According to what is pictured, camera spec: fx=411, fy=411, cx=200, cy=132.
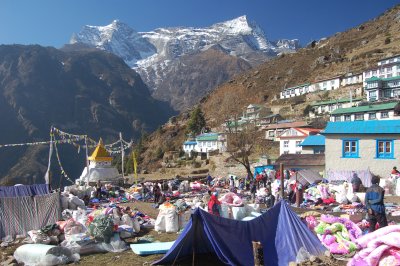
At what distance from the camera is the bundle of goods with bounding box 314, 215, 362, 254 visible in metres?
11.6

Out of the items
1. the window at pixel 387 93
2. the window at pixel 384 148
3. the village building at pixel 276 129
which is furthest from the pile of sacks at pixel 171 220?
the window at pixel 387 93

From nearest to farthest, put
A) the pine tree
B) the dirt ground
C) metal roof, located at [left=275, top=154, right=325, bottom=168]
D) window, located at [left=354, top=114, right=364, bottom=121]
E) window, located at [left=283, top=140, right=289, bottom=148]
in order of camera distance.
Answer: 1. the dirt ground
2. metal roof, located at [left=275, top=154, right=325, bottom=168]
3. window, located at [left=283, top=140, right=289, bottom=148]
4. window, located at [left=354, top=114, right=364, bottom=121]
5. the pine tree

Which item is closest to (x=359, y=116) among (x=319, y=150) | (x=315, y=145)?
(x=319, y=150)

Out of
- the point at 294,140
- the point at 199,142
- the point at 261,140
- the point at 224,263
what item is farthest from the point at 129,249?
the point at 199,142

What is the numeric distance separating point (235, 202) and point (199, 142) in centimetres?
6309

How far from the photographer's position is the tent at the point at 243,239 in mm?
10586

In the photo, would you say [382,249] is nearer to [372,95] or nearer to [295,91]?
[372,95]

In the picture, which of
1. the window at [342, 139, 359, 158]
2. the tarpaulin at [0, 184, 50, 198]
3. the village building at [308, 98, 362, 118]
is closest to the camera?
the tarpaulin at [0, 184, 50, 198]

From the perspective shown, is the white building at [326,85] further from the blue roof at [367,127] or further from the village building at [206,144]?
the blue roof at [367,127]

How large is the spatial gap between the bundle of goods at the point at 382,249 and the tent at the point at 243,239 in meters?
2.51

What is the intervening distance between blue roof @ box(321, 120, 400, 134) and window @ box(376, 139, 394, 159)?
632mm

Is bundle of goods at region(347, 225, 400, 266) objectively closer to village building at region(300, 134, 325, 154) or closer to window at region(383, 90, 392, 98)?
village building at region(300, 134, 325, 154)

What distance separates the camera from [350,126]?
28016 mm

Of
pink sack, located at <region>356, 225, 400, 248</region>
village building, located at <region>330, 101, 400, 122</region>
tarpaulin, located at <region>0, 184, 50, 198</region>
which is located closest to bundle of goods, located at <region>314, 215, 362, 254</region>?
pink sack, located at <region>356, 225, 400, 248</region>
